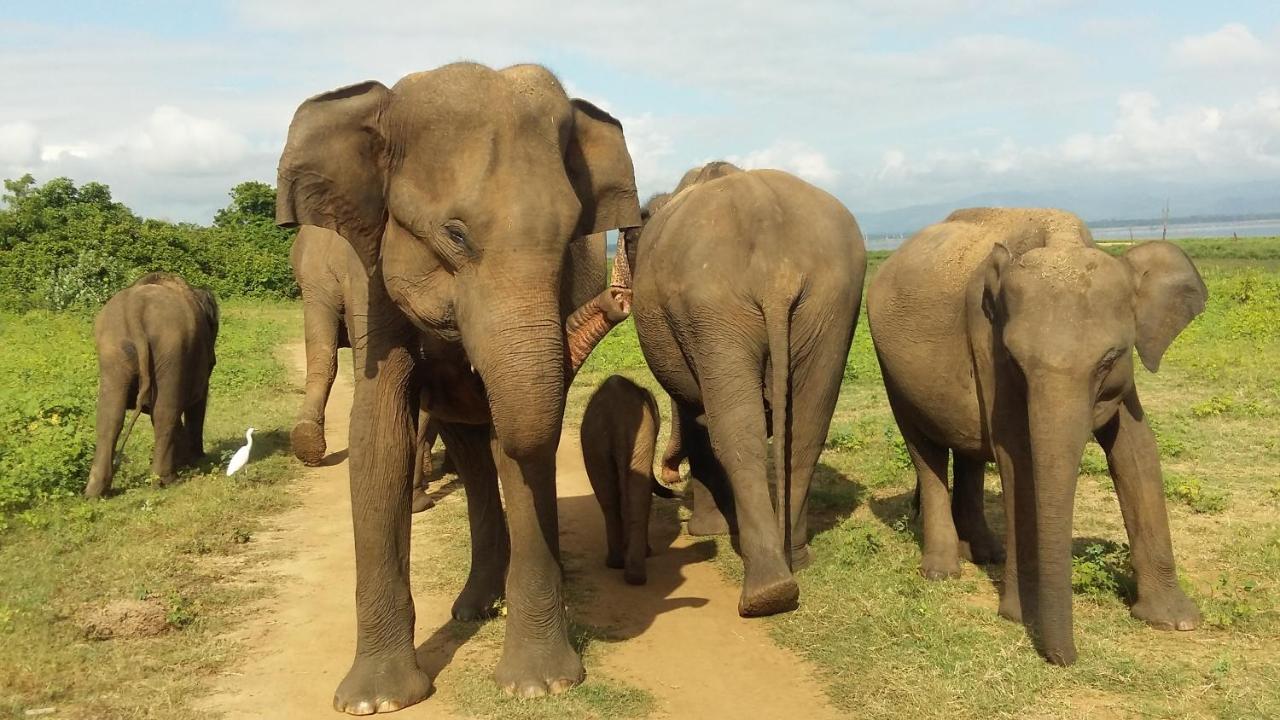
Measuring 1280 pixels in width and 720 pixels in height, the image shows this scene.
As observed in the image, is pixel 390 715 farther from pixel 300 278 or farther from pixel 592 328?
pixel 300 278

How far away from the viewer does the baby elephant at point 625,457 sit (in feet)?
20.6

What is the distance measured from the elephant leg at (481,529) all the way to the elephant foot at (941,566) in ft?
8.14

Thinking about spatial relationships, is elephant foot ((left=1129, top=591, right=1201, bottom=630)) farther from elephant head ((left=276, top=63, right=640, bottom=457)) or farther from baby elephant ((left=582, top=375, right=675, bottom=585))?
elephant head ((left=276, top=63, right=640, bottom=457))

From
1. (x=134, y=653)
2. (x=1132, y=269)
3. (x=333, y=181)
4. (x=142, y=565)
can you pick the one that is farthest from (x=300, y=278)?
(x=1132, y=269)

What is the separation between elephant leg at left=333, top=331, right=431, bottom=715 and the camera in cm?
454

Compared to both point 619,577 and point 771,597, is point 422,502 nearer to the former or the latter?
point 619,577

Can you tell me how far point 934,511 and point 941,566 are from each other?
332mm

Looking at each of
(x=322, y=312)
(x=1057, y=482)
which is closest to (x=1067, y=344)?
(x=1057, y=482)

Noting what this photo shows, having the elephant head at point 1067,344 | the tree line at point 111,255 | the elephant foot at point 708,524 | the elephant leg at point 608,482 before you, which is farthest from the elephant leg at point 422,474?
Answer: the tree line at point 111,255

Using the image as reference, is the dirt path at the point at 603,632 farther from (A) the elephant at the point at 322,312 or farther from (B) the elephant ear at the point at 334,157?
(B) the elephant ear at the point at 334,157

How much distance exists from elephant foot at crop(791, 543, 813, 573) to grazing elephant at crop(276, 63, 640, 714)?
1.86 meters

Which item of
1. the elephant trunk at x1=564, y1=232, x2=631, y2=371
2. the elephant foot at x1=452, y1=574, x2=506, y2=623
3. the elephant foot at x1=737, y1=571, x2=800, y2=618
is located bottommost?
the elephant foot at x1=452, y1=574, x2=506, y2=623

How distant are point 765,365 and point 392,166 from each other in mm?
2590

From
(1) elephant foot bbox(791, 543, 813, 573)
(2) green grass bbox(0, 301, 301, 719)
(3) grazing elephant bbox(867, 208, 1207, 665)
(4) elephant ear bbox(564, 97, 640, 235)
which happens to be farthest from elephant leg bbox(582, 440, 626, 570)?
(2) green grass bbox(0, 301, 301, 719)
